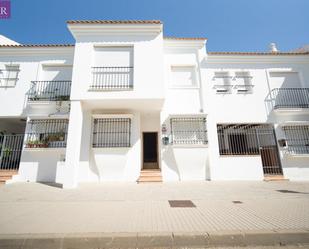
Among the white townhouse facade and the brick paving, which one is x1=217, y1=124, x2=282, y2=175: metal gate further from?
the brick paving

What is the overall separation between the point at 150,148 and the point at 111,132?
2.88m

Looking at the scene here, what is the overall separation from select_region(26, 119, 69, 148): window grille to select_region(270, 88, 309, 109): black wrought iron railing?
41.6ft

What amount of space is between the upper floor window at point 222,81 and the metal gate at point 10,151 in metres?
12.1

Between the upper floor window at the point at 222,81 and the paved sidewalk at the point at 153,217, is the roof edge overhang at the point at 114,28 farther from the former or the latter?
the paved sidewalk at the point at 153,217

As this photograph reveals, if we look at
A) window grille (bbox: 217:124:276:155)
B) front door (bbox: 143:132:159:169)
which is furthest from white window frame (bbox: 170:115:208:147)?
front door (bbox: 143:132:159:169)

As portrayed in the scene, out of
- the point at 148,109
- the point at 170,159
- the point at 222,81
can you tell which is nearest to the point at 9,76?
the point at 148,109

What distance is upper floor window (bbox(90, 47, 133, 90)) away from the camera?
318 inches

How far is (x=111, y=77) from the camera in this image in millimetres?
8234

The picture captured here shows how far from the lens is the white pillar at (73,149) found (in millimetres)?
7020

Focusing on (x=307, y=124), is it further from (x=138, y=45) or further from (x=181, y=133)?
(x=138, y=45)

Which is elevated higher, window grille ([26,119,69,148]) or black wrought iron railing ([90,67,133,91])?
black wrought iron railing ([90,67,133,91])

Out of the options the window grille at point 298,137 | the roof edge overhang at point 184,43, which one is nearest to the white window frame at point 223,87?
the roof edge overhang at point 184,43

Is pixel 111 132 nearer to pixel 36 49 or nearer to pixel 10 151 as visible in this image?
pixel 10 151

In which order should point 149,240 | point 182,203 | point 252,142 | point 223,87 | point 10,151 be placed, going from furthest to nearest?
point 223,87, point 252,142, point 10,151, point 182,203, point 149,240
